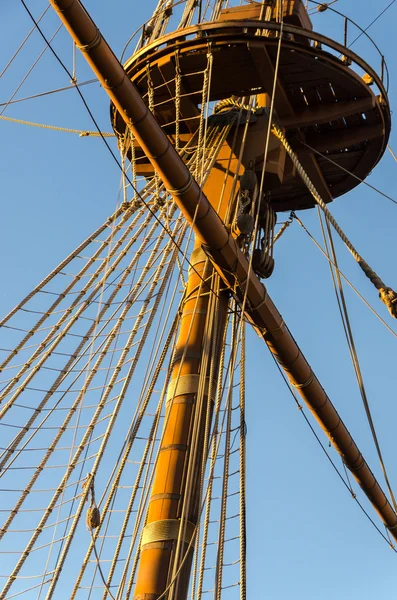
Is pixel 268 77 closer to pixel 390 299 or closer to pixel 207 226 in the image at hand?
pixel 207 226

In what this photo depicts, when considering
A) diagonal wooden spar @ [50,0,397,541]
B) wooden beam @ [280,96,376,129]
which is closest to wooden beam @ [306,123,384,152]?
wooden beam @ [280,96,376,129]

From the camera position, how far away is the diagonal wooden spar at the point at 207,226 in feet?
21.8

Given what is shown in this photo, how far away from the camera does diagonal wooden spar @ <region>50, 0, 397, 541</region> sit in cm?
664

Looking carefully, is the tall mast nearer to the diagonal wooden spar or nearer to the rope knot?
the diagonal wooden spar

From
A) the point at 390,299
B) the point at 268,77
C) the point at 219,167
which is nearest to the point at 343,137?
the point at 268,77

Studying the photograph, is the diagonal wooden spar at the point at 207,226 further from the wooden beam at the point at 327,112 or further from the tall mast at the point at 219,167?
the wooden beam at the point at 327,112

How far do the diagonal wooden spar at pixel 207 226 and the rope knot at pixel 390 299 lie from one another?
1.58m

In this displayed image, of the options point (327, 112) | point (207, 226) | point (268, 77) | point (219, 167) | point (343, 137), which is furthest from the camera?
point (343, 137)

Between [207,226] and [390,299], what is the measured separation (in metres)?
2.14

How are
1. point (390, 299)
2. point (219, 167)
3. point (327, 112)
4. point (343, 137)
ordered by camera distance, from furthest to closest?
point (343, 137), point (219, 167), point (327, 112), point (390, 299)

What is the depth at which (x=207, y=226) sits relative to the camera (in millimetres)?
7520

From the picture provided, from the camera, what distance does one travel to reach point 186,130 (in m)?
9.58

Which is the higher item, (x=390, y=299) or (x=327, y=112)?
(x=327, y=112)

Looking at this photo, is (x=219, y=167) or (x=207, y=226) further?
(x=219, y=167)
